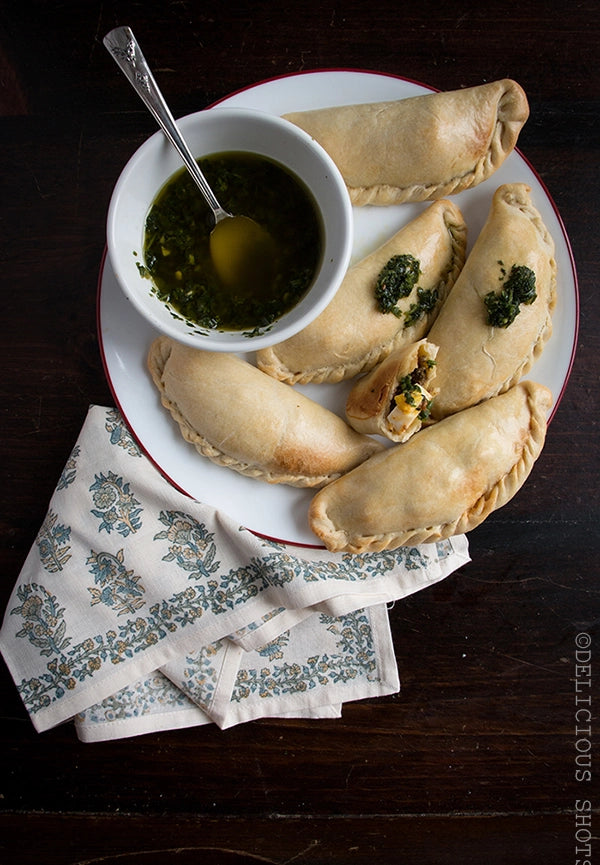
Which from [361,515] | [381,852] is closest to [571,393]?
[361,515]

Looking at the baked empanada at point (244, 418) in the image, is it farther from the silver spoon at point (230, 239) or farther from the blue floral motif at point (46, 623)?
the blue floral motif at point (46, 623)

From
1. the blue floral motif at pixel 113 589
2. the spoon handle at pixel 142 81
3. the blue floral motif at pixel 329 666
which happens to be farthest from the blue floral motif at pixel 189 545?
the spoon handle at pixel 142 81

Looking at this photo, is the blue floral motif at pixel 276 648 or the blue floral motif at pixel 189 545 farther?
the blue floral motif at pixel 276 648

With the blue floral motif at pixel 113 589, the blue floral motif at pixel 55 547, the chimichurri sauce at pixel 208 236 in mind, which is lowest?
the blue floral motif at pixel 113 589

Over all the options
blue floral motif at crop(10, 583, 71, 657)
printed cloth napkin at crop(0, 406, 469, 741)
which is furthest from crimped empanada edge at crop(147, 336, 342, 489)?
blue floral motif at crop(10, 583, 71, 657)

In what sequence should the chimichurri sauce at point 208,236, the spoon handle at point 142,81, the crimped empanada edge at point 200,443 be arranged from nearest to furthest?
the spoon handle at point 142,81 → the chimichurri sauce at point 208,236 → the crimped empanada edge at point 200,443

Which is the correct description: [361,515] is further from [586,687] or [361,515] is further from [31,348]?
[31,348]

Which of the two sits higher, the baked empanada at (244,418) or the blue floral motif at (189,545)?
the baked empanada at (244,418)
